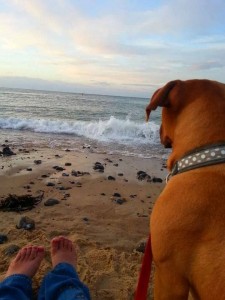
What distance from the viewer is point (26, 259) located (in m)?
3.56

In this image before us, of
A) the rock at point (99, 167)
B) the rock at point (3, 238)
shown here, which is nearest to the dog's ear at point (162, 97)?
the rock at point (3, 238)

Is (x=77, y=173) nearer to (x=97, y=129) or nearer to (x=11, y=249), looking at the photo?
(x=11, y=249)

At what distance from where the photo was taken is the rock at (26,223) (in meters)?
4.72

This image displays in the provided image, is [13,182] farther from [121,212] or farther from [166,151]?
[166,151]

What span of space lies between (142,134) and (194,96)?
47.2ft

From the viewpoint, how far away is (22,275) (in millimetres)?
3275

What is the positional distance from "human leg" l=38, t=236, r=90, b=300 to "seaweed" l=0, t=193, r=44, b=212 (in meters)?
2.08

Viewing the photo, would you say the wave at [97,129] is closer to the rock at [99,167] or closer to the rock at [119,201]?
the rock at [99,167]

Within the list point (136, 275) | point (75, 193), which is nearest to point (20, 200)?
point (75, 193)

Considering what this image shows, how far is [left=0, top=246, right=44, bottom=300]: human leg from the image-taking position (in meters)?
2.86

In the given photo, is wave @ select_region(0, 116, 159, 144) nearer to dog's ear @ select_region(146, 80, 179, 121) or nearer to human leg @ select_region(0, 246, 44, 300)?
human leg @ select_region(0, 246, 44, 300)

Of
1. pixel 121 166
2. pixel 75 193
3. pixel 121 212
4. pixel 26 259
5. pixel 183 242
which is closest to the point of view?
pixel 183 242

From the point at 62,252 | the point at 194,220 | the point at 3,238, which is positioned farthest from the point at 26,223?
the point at 194,220

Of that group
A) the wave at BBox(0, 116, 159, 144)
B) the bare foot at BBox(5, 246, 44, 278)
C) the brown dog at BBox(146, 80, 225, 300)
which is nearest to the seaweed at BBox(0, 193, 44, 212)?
the bare foot at BBox(5, 246, 44, 278)
